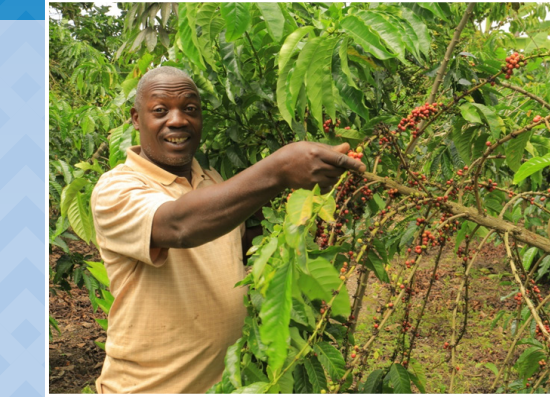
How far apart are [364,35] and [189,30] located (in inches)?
18.3

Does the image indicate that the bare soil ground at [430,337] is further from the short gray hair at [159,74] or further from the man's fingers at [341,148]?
the man's fingers at [341,148]

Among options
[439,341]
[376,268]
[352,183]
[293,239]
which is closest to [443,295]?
[439,341]

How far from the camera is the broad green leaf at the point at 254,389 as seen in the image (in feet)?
3.34

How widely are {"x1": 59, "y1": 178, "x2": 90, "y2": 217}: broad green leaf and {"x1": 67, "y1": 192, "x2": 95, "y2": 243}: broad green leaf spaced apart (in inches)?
0.4

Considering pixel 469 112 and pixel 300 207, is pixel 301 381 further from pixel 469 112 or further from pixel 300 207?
pixel 469 112

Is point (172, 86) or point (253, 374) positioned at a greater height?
point (172, 86)

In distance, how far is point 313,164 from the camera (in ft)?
3.44

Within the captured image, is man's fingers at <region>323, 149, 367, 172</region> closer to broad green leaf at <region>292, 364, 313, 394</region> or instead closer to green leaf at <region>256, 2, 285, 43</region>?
green leaf at <region>256, 2, 285, 43</region>

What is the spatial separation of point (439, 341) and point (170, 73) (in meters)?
3.60

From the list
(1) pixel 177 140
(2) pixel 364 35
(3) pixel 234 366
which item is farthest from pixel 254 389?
(1) pixel 177 140

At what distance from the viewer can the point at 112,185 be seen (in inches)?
55.8

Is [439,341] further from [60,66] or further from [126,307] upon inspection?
[60,66]

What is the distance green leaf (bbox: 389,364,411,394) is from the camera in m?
1.49

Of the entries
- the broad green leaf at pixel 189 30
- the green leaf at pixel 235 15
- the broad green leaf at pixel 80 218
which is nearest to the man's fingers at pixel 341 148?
the green leaf at pixel 235 15
